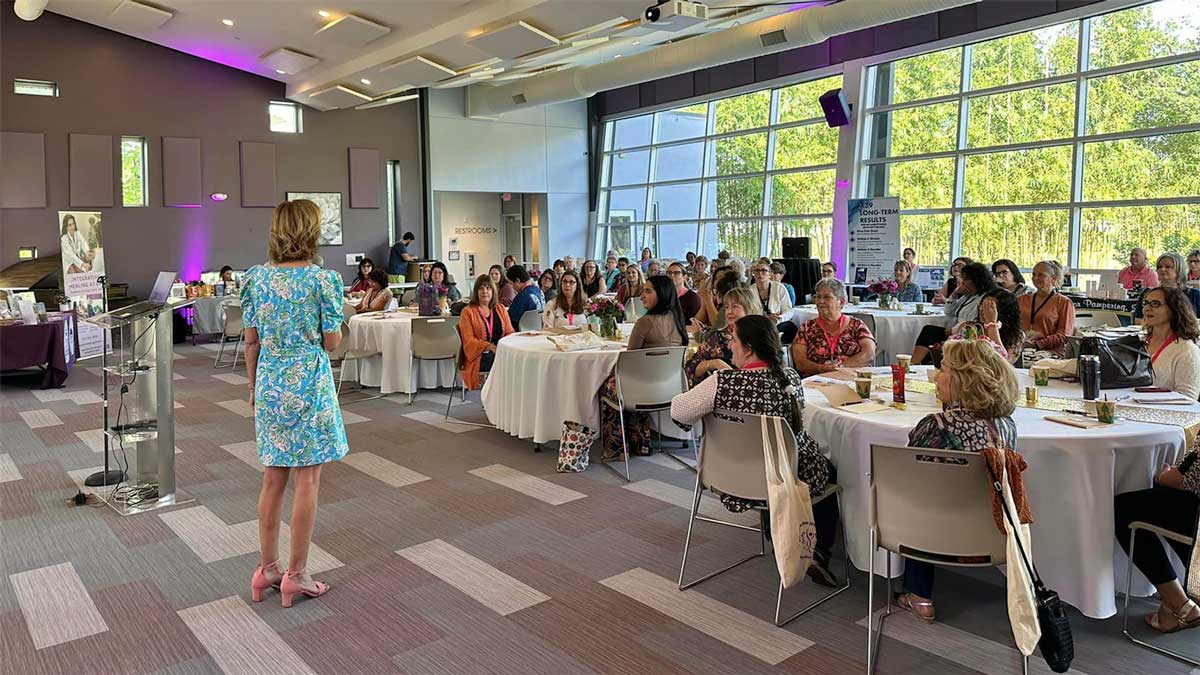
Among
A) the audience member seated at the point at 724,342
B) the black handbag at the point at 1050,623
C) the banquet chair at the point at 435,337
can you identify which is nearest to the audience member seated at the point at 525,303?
the banquet chair at the point at 435,337

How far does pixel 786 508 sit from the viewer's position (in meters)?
3.20

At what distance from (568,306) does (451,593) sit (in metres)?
3.98

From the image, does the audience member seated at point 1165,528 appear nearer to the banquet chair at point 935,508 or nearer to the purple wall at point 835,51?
the banquet chair at point 935,508

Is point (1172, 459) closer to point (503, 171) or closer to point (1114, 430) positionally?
point (1114, 430)

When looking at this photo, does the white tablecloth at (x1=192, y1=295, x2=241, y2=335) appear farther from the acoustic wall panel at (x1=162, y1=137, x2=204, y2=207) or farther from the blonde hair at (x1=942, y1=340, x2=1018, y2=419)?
the blonde hair at (x1=942, y1=340, x2=1018, y2=419)

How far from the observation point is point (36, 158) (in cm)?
1360

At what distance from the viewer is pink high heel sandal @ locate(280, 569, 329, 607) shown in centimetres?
364

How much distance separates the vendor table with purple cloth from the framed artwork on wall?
290 inches

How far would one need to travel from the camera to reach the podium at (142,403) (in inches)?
189

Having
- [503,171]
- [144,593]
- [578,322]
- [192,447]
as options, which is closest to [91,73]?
[503,171]

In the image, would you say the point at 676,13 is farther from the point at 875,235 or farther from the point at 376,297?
the point at 875,235

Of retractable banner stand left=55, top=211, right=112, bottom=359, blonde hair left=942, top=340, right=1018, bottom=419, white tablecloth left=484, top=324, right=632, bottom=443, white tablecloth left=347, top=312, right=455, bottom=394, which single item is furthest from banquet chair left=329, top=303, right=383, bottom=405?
blonde hair left=942, top=340, right=1018, bottom=419

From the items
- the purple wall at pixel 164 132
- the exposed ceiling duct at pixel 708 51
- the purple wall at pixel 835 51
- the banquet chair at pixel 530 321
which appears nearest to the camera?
the banquet chair at pixel 530 321

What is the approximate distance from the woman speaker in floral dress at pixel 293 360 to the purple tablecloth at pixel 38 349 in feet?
23.6
